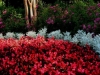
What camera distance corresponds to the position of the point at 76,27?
11.3 m

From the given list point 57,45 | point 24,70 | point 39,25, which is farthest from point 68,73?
point 39,25

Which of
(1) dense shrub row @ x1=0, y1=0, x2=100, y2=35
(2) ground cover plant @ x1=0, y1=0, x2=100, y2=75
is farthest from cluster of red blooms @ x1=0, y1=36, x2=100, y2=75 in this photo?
(1) dense shrub row @ x1=0, y1=0, x2=100, y2=35

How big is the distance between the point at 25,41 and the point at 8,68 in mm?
1936

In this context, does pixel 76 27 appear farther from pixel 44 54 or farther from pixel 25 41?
pixel 44 54

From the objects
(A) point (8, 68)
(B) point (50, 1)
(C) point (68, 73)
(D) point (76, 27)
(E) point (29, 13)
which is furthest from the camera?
(B) point (50, 1)

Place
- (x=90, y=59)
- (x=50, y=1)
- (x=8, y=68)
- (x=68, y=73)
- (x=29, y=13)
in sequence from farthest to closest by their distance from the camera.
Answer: (x=50, y=1) < (x=29, y=13) < (x=90, y=59) < (x=8, y=68) < (x=68, y=73)

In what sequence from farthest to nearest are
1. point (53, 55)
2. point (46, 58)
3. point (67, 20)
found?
1. point (67, 20)
2. point (53, 55)
3. point (46, 58)

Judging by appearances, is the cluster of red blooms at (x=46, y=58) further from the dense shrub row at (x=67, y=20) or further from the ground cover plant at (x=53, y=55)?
the dense shrub row at (x=67, y=20)

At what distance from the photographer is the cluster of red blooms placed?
20.7ft

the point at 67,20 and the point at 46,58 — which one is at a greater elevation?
the point at 46,58

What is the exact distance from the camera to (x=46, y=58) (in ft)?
22.7

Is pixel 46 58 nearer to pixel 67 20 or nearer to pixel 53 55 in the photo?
pixel 53 55

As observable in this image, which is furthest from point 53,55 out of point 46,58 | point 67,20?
point 67,20

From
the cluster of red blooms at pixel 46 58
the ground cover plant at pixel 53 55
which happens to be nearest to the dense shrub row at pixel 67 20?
the ground cover plant at pixel 53 55
